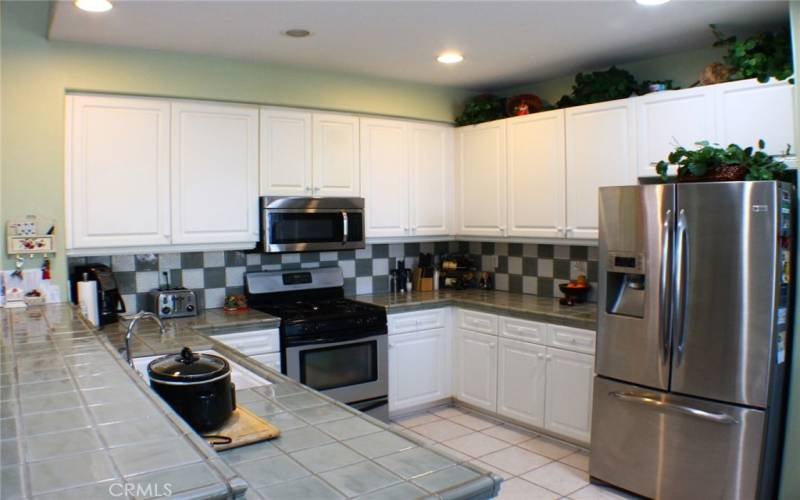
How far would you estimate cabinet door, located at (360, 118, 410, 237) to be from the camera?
Result: 14.0ft

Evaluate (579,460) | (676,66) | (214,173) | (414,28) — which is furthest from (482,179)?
(579,460)

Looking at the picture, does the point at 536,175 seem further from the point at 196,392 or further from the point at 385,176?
the point at 196,392

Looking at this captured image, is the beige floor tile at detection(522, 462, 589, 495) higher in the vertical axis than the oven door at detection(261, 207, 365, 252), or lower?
lower

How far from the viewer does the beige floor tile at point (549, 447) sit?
11.8 feet

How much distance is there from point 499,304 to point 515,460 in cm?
103

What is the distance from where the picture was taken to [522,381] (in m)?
3.89

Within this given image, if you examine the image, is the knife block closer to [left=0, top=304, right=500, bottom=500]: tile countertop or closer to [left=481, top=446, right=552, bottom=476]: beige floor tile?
[left=481, top=446, right=552, bottom=476]: beige floor tile

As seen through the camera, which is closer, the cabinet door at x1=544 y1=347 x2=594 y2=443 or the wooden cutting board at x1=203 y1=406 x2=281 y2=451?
the wooden cutting board at x1=203 y1=406 x2=281 y2=451

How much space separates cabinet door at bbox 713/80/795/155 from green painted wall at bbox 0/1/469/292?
2631 mm

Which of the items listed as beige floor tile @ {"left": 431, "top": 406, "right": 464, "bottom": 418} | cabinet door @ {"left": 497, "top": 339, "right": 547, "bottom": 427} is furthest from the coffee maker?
cabinet door @ {"left": 497, "top": 339, "right": 547, "bottom": 427}

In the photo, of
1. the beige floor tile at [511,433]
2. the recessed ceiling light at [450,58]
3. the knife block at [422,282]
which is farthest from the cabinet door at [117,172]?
the beige floor tile at [511,433]

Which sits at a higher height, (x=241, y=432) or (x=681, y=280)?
(x=681, y=280)

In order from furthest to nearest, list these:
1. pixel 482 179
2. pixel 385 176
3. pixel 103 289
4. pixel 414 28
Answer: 1. pixel 482 179
2. pixel 385 176
3. pixel 103 289
4. pixel 414 28

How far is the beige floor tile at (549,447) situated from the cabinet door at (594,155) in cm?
132
